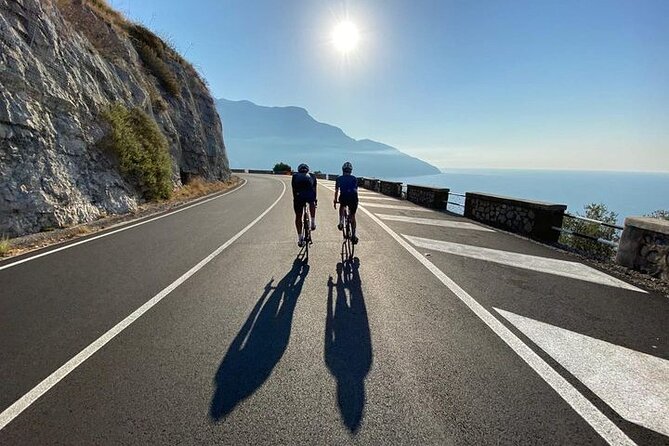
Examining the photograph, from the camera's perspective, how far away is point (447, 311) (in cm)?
425

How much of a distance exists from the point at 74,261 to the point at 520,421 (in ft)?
23.6

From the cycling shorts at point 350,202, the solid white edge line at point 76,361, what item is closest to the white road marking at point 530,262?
the cycling shorts at point 350,202

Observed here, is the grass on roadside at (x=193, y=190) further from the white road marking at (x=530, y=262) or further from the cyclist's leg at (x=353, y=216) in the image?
the white road marking at (x=530, y=262)

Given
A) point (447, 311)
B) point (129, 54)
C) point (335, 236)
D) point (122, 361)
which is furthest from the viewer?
point (129, 54)

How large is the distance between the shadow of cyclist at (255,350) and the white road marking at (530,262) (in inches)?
159

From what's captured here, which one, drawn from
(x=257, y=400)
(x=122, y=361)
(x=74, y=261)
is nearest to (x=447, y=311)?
(x=257, y=400)

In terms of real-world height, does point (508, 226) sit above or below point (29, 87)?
below

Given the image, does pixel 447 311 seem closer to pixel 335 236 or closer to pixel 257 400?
pixel 257 400

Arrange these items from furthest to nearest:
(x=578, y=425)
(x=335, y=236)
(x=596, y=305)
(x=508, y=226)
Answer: (x=508, y=226)
(x=335, y=236)
(x=596, y=305)
(x=578, y=425)

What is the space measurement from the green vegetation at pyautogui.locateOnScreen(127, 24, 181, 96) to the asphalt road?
19.7m

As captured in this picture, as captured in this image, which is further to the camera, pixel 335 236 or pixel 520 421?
pixel 335 236

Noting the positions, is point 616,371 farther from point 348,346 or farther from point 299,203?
point 299,203

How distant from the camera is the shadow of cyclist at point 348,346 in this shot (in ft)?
8.57

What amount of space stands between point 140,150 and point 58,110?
3152mm
